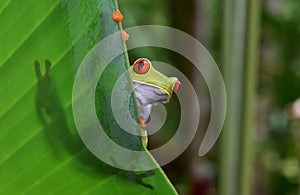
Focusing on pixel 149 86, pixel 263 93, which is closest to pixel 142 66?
pixel 149 86

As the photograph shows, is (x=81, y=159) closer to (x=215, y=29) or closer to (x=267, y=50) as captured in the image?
(x=267, y=50)

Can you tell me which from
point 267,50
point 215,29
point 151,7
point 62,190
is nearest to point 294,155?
point 267,50

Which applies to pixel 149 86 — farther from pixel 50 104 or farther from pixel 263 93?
pixel 263 93

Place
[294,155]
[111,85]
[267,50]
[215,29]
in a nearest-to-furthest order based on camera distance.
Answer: [111,85]
[294,155]
[267,50]
[215,29]

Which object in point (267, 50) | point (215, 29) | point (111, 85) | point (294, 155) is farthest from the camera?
point (215, 29)

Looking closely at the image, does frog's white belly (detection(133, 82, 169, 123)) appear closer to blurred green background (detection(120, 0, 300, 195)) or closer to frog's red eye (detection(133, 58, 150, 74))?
frog's red eye (detection(133, 58, 150, 74))

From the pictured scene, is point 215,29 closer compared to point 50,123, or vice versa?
point 50,123
